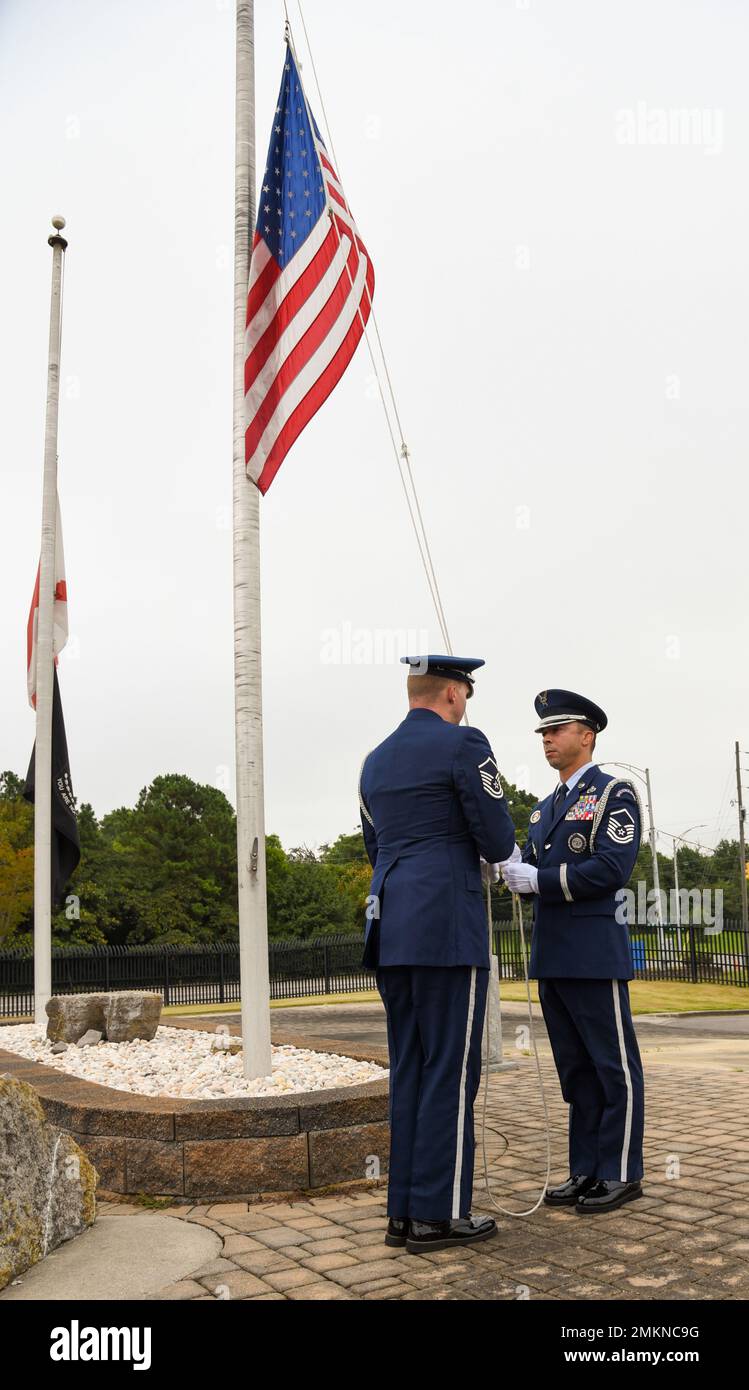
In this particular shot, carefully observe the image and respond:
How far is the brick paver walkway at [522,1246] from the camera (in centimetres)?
319

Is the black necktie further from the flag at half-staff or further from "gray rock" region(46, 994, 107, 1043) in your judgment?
the flag at half-staff

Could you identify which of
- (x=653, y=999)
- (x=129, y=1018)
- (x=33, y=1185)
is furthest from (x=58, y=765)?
(x=653, y=999)

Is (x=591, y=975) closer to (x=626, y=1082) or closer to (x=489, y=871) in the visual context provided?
(x=626, y=1082)

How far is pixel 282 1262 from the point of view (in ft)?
11.5

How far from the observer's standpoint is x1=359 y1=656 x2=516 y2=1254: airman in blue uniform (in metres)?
3.65

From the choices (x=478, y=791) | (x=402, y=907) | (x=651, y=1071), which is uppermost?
(x=478, y=791)

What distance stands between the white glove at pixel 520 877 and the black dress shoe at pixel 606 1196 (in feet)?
3.84

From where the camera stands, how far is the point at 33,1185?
371 cm

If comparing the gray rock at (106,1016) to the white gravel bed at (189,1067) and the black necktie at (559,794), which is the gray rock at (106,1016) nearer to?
the white gravel bed at (189,1067)

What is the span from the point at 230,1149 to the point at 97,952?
22.1 meters

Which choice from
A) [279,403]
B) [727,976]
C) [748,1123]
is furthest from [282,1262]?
[727,976]

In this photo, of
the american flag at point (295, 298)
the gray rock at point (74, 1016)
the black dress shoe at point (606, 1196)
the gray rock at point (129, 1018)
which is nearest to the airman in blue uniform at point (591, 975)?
the black dress shoe at point (606, 1196)

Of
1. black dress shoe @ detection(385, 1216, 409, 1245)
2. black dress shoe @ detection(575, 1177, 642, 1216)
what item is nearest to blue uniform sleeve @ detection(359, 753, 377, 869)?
black dress shoe @ detection(385, 1216, 409, 1245)
